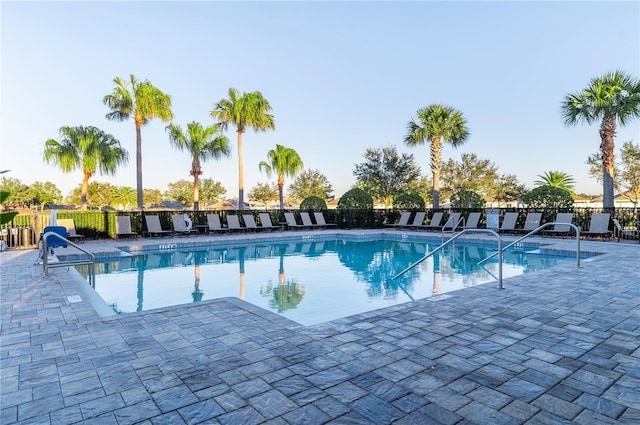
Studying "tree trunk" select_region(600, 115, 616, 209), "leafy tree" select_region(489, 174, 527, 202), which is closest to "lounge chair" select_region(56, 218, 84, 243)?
"tree trunk" select_region(600, 115, 616, 209)

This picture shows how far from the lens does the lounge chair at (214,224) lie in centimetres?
1508

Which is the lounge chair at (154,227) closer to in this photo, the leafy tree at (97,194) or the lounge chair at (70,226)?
the lounge chair at (70,226)

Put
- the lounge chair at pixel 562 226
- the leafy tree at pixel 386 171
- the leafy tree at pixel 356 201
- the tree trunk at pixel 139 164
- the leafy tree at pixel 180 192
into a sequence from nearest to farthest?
the lounge chair at pixel 562 226 < the tree trunk at pixel 139 164 < the leafy tree at pixel 356 201 < the leafy tree at pixel 386 171 < the leafy tree at pixel 180 192

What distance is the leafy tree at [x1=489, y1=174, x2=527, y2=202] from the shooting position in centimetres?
3881

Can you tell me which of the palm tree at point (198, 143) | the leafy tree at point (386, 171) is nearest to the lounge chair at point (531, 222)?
the palm tree at point (198, 143)

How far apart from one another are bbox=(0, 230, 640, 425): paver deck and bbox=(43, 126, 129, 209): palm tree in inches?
695

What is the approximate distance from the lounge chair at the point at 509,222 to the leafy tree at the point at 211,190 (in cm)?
4500

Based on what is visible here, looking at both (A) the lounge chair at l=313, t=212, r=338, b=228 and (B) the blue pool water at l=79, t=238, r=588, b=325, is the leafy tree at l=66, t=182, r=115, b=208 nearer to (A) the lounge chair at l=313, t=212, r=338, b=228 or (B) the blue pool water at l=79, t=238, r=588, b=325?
(A) the lounge chair at l=313, t=212, r=338, b=228

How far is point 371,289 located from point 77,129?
65.9 feet

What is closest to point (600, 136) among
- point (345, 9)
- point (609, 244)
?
point (609, 244)

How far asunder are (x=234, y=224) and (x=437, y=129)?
1115 cm

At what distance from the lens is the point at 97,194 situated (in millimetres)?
55312

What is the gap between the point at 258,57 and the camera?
645 inches

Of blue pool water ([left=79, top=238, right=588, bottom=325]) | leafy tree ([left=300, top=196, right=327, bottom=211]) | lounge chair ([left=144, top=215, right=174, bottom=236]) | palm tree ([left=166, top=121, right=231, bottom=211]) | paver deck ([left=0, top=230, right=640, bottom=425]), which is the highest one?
palm tree ([left=166, top=121, right=231, bottom=211])
